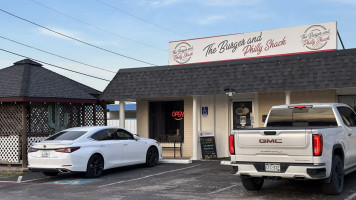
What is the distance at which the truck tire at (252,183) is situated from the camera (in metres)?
9.39

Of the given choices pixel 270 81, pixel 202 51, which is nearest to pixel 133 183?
pixel 270 81

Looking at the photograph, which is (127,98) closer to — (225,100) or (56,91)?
(56,91)

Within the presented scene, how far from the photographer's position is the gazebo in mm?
15547

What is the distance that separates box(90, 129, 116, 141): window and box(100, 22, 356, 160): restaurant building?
3381 millimetres

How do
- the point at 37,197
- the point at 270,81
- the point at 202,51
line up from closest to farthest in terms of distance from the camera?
1. the point at 37,197
2. the point at 270,81
3. the point at 202,51

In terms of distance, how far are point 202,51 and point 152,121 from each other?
3713mm

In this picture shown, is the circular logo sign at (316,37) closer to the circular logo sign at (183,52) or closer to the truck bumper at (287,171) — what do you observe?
the circular logo sign at (183,52)

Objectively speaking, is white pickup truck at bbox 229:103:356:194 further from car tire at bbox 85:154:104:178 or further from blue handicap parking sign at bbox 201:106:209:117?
blue handicap parking sign at bbox 201:106:209:117

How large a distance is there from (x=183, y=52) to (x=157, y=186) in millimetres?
9509

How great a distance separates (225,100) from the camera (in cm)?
1744

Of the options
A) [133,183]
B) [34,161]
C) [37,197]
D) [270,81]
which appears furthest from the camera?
[270,81]

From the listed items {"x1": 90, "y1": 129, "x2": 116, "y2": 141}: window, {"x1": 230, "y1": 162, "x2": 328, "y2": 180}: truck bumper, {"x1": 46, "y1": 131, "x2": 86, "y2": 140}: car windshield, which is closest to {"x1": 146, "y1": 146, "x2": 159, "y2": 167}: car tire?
{"x1": 90, "y1": 129, "x2": 116, "y2": 141}: window

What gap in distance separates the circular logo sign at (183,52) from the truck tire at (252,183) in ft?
33.9

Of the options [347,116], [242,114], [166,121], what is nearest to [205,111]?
[242,114]
